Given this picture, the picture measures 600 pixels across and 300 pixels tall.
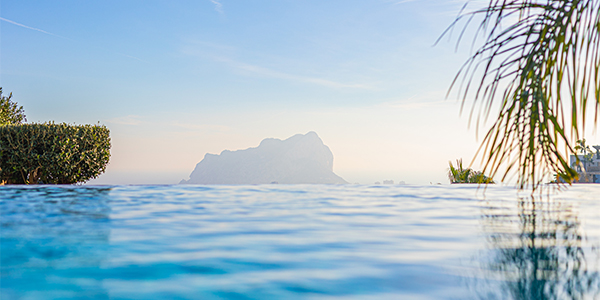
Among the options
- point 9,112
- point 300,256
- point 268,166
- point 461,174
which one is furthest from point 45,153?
point 268,166

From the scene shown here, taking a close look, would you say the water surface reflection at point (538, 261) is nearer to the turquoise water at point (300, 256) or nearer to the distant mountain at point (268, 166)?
the turquoise water at point (300, 256)

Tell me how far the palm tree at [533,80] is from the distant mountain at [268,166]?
341 feet

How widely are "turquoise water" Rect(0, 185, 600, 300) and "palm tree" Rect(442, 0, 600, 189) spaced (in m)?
0.72

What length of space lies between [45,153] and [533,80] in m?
13.6

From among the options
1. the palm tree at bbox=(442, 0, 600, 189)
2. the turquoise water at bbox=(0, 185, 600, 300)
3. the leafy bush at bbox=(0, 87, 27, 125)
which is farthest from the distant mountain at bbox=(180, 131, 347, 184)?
the palm tree at bbox=(442, 0, 600, 189)

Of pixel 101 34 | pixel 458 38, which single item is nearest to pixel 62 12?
pixel 101 34

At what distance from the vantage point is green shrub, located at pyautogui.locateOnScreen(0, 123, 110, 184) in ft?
39.2

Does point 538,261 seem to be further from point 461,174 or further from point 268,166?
point 268,166

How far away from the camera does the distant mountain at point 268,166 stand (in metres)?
114

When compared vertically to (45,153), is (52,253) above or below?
below

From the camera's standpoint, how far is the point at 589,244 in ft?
10.8

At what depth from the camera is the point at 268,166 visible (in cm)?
11856

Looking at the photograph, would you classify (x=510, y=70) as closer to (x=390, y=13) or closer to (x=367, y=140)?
(x=390, y=13)

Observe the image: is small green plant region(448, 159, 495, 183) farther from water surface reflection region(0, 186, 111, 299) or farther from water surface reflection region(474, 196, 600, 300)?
water surface reflection region(0, 186, 111, 299)
